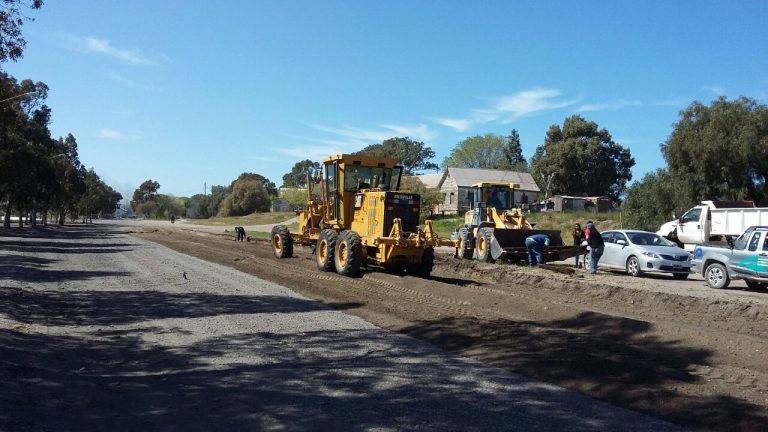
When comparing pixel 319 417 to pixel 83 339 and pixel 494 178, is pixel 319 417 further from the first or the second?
pixel 494 178

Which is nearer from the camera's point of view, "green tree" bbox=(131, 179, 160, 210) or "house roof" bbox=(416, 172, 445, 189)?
"house roof" bbox=(416, 172, 445, 189)

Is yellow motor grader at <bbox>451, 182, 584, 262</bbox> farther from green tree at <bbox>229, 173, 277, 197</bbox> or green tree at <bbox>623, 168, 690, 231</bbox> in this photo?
green tree at <bbox>229, 173, 277, 197</bbox>

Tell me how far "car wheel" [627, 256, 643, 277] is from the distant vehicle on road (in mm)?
1933

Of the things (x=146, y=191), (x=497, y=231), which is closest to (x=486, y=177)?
(x=497, y=231)

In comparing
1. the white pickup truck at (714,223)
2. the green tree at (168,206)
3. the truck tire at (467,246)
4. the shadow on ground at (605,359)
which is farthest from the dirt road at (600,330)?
the green tree at (168,206)

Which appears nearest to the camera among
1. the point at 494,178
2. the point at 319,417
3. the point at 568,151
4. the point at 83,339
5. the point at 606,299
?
the point at 319,417

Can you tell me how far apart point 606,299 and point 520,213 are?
8684mm

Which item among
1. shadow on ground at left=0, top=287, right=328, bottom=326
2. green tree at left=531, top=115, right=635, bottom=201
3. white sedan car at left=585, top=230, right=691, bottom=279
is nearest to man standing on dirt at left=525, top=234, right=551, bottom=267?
white sedan car at left=585, top=230, right=691, bottom=279

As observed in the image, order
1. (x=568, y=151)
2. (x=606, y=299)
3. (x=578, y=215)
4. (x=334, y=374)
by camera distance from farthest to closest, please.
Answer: (x=568, y=151) → (x=578, y=215) → (x=606, y=299) → (x=334, y=374)

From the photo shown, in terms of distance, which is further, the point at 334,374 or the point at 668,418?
the point at 334,374

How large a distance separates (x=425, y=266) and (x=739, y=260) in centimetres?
820

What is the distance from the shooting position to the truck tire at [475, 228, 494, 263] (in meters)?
21.2

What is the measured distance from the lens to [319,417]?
5680 millimetres

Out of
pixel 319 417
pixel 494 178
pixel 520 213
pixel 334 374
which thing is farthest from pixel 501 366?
pixel 494 178
